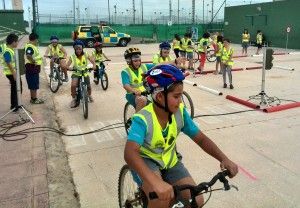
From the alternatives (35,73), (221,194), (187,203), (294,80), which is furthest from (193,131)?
(294,80)

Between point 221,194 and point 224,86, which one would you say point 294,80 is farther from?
point 221,194

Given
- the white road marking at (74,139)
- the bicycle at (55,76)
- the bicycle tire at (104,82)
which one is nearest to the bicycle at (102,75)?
the bicycle tire at (104,82)

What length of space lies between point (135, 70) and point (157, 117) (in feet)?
11.9

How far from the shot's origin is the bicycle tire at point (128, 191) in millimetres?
Answer: 3203

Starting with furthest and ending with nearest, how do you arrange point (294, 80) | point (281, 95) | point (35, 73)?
point (294, 80) → point (281, 95) → point (35, 73)

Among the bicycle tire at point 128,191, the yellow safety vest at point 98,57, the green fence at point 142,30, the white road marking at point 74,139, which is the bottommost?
the white road marking at point 74,139

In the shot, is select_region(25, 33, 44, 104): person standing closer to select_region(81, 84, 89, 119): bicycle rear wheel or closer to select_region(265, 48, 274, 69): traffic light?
select_region(81, 84, 89, 119): bicycle rear wheel

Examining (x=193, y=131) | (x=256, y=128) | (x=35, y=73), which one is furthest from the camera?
(x=35, y=73)

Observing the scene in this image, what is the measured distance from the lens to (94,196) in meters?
4.54

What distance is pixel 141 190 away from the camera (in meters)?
2.93

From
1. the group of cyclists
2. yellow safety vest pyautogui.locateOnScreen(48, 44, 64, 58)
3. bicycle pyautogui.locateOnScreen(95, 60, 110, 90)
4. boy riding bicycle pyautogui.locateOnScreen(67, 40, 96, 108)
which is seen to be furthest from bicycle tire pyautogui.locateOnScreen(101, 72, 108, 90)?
the group of cyclists

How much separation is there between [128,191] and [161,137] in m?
1.09

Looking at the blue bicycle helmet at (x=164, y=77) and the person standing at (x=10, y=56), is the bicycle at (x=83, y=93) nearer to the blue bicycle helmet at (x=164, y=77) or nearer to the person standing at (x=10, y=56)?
the person standing at (x=10, y=56)

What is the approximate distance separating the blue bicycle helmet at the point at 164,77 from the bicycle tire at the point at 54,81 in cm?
958
